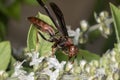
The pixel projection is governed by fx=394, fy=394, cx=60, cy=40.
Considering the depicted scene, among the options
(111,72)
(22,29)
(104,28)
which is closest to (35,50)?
(111,72)

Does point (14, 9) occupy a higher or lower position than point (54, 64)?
higher

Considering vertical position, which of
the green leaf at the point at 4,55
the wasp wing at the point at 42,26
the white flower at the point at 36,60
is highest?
→ the wasp wing at the point at 42,26

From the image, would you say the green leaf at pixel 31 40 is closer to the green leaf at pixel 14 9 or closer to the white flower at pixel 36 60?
the white flower at pixel 36 60

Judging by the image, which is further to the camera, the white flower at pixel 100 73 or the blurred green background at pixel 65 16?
the blurred green background at pixel 65 16

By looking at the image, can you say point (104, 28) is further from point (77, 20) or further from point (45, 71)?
point (77, 20)

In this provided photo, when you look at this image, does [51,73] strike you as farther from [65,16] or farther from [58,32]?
[65,16]

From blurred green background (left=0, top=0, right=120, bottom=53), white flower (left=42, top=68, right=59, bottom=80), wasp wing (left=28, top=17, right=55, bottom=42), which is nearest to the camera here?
white flower (left=42, top=68, right=59, bottom=80)

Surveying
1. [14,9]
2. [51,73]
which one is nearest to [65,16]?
[14,9]

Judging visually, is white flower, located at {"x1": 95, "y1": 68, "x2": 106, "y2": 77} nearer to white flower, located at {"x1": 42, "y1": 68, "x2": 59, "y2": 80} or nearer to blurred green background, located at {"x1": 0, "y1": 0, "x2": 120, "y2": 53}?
white flower, located at {"x1": 42, "y1": 68, "x2": 59, "y2": 80}

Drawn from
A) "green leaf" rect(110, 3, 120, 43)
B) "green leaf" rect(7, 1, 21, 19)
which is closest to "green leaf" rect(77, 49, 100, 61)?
"green leaf" rect(110, 3, 120, 43)

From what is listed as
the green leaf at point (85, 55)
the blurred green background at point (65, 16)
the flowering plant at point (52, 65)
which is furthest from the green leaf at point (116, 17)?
the blurred green background at point (65, 16)

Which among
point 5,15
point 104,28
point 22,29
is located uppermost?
point 22,29
